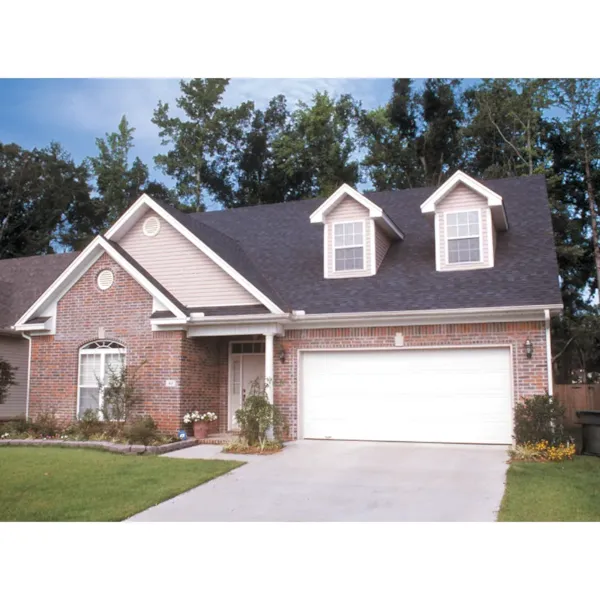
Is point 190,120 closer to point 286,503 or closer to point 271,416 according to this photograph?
point 271,416

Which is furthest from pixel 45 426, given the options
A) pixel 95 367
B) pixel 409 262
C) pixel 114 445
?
pixel 409 262

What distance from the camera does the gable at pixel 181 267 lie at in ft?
51.0

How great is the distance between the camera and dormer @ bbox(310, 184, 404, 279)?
16.2 meters

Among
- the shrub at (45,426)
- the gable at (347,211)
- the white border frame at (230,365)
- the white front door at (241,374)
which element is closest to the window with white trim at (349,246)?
the gable at (347,211)

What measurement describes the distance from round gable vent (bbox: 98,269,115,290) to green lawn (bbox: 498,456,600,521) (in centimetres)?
976

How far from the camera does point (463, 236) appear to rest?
15.5 meters

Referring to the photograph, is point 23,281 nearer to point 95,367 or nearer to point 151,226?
point 151,226

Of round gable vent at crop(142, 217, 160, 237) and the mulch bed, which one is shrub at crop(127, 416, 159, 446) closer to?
the mulch bed

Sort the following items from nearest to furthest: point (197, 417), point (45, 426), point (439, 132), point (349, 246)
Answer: point (197, 417) < point (45, 426) < point (349, 246) < point (439, 132)

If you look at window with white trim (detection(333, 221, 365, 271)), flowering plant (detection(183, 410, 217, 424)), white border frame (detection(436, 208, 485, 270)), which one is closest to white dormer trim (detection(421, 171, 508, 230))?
white border frame (detection(436, 208, 485, 270))

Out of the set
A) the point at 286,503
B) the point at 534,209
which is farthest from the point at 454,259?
the point at 286,503

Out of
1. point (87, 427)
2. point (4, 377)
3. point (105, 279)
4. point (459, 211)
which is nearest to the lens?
point (87, 427)

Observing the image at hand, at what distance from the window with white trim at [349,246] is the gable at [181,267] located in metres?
2.66

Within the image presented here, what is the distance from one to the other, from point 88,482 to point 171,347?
17.1ft
